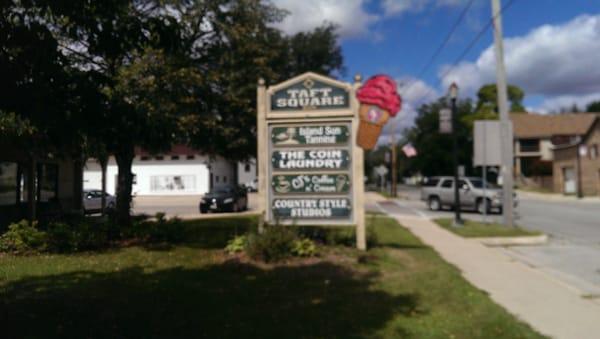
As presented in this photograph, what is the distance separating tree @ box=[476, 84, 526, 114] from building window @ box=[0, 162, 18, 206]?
7435 cm

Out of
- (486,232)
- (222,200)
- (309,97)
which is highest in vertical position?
(309,97)

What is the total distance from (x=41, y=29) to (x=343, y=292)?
4.98 meters

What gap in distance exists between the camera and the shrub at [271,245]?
912 cm

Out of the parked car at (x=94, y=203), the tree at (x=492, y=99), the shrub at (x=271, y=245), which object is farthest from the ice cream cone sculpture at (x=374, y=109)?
the tree at (x=492, y=99)

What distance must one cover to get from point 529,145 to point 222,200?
57.2 meters

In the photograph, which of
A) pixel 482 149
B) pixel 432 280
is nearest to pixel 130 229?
pixel 432 280

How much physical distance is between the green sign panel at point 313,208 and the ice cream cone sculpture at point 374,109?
1.33m

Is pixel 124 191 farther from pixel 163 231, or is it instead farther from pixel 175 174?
pixel 175 174

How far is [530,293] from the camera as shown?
741 cm

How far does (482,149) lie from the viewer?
17531 mm

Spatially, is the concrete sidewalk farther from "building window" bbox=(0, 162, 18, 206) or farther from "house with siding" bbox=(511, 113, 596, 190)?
"house with siding" bbox=(511, 113, 596, 190)

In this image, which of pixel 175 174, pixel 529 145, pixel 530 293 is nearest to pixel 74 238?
pixel 530 293

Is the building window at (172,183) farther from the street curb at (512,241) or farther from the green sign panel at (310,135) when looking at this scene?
the green sign panel at (310,135)

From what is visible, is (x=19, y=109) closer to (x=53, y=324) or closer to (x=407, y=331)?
(x=53, y=324)
